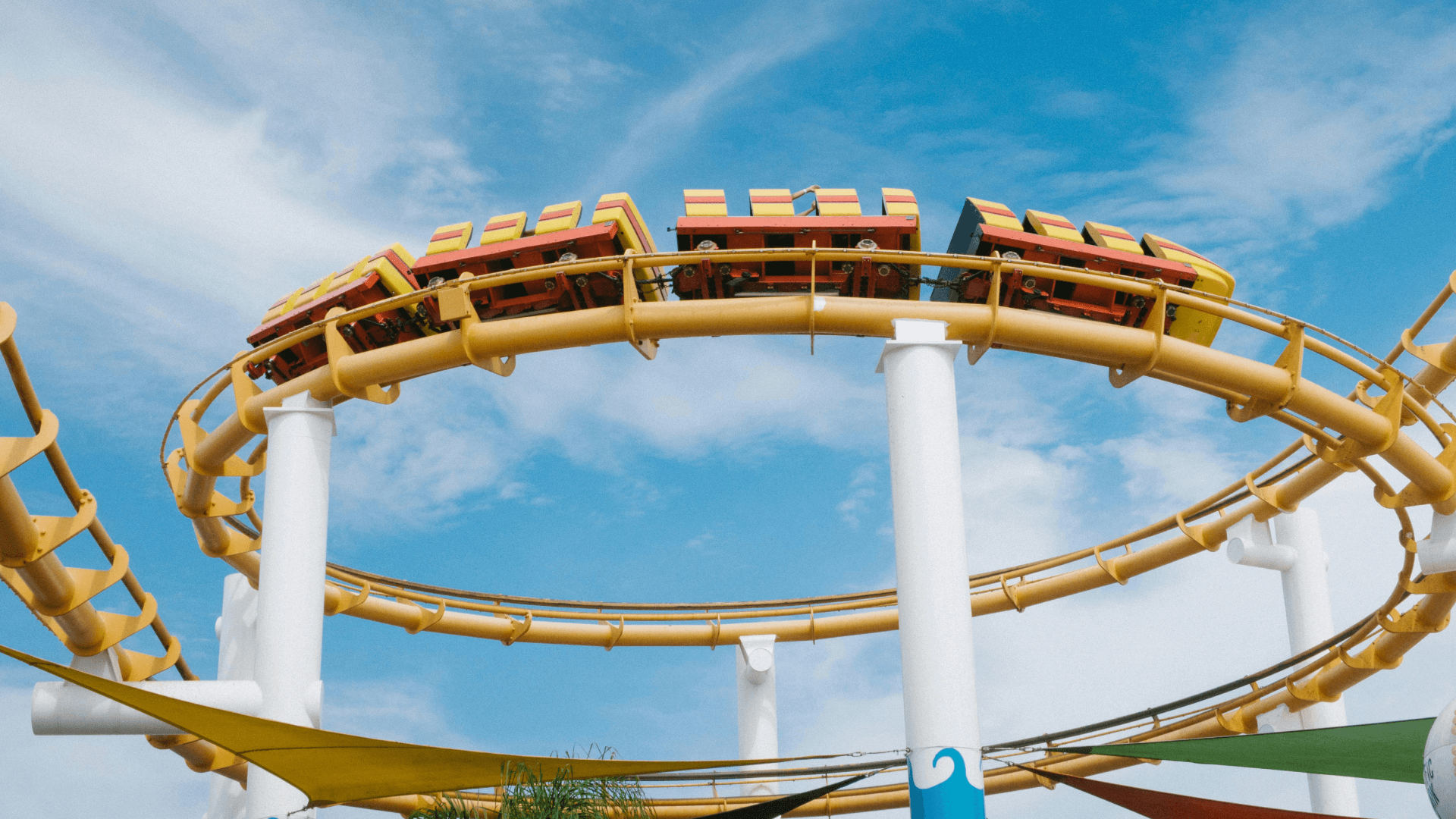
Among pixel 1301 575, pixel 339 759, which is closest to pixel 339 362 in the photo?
pixel 339 759

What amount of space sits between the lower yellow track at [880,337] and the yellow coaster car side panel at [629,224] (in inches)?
34.5

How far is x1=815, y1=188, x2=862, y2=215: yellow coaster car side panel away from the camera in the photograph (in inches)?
480

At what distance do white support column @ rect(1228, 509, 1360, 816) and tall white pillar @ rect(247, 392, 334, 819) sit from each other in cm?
1144

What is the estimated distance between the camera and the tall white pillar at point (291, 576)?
11156mm

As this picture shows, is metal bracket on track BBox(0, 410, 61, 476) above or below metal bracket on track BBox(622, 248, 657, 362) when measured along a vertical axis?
below

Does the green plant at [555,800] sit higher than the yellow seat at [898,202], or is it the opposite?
the yellow seat at [898,202]

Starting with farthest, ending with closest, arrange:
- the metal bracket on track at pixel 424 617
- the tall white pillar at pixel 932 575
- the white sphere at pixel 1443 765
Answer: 1. the metal bracket on track at pixel 424 617
2. the tall white pillar at pixel 932 575
3. the white sphere at pixel 1443 765

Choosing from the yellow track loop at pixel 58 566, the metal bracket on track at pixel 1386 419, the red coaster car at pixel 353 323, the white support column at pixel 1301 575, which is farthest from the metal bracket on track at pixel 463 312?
the white support column at pixel 1301 575

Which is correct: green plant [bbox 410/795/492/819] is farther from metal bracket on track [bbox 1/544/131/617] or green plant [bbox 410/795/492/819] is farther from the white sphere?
the white sphere

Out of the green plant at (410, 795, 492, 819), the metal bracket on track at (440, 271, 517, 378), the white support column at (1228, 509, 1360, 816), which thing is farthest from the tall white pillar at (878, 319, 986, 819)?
the white support column at (1228, 509, 1360, 816)

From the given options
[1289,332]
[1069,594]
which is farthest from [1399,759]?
[1069,594]

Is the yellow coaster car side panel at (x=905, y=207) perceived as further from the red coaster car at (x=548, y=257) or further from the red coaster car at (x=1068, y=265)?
the red coaster car at (x=548, y=257)

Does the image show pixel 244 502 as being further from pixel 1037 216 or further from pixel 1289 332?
pixel 1289 332

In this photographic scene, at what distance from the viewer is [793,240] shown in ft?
39.6
